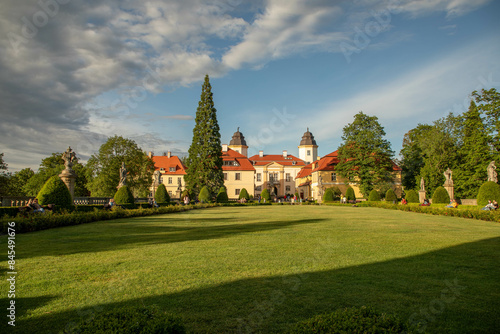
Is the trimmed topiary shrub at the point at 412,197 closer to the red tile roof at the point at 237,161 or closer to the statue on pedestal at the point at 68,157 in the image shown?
the statue on pedestal at the point at 68,157

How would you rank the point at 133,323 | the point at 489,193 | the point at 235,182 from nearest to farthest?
the point at 133,323 → the point at 489,193 → the point at 235,182

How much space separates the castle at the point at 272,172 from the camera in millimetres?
59219

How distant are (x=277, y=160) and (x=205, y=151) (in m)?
42.8

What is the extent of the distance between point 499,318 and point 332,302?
2.01 m

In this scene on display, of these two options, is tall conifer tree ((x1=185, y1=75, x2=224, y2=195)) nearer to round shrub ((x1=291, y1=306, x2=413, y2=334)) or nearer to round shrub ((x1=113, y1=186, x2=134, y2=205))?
round shrub ((x1=113, y1=186, x2=134, y2=205))

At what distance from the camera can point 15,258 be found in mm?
7066

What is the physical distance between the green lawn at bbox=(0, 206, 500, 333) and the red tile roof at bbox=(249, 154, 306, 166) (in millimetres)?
72045

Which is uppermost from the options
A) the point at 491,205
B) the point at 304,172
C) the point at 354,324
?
the point at 304,172

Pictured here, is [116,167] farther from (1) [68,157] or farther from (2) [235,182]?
(2) [235,182]

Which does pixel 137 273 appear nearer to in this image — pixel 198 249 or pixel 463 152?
pixel 198 249

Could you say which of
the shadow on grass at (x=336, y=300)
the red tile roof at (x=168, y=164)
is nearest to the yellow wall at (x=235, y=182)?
the red tile roof at (x=168, y=164)

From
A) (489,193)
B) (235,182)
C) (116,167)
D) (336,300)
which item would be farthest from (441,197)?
(235,182)

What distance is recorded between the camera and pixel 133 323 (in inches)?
104

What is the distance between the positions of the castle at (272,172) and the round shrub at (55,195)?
38746 millimetres
